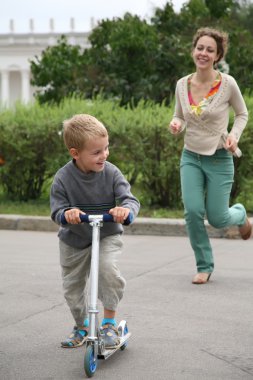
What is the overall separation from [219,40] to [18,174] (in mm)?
5961

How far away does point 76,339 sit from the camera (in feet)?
17.0

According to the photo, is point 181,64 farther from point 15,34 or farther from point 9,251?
point 15,34

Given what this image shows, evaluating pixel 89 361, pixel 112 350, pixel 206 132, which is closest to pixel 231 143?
pixel 206 132

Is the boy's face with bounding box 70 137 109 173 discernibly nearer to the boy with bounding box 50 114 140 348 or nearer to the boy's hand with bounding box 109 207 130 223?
the boy with bounding box 50 114 140 348

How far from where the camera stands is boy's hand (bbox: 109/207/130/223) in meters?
4.57

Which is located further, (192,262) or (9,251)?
(9,251)

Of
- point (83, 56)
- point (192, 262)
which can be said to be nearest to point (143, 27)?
point (83, 56)

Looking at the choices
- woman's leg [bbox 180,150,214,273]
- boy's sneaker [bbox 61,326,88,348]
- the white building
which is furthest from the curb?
the white building

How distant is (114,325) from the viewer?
16.4 ft

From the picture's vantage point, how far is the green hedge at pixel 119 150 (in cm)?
1173

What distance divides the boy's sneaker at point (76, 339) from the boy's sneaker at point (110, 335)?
26cm

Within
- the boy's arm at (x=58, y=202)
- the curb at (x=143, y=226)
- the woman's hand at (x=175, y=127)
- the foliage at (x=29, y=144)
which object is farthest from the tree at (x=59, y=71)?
the boy's arm at (x=58, y=202)

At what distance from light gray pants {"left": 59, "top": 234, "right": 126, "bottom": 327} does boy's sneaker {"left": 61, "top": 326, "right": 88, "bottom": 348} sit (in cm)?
4

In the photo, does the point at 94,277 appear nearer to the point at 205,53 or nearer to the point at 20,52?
the point at 205,53
